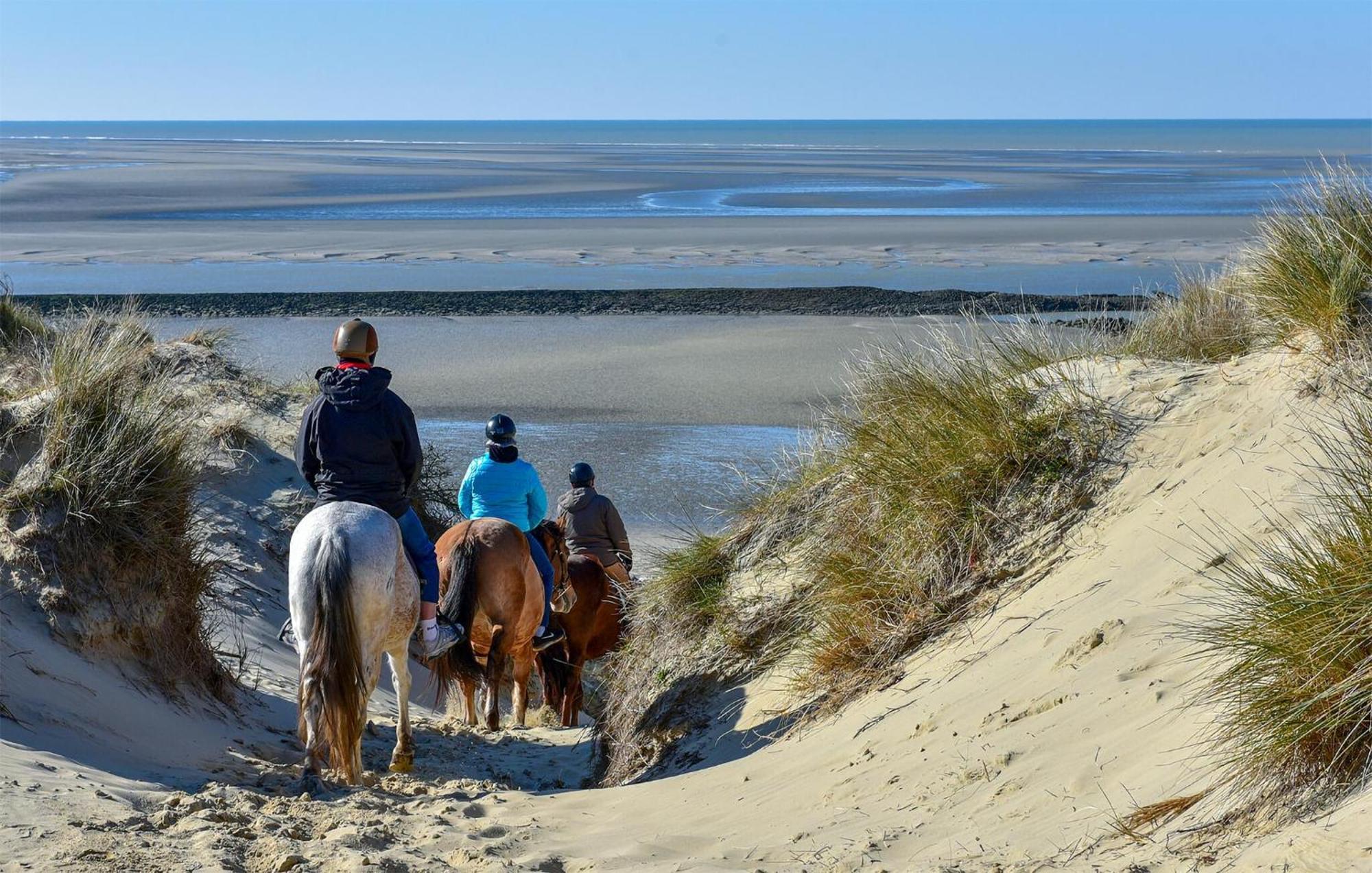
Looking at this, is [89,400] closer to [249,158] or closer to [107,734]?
[107,734]

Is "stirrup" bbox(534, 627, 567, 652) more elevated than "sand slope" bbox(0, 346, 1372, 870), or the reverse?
"stirrup" bbox(534, 627, 567, 652)

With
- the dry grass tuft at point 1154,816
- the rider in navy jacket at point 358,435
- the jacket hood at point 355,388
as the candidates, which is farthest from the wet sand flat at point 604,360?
the dry grass tuft at point 1154,816

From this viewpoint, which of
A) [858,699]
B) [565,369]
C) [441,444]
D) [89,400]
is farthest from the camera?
[565,369]

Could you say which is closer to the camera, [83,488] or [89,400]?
[83,488]

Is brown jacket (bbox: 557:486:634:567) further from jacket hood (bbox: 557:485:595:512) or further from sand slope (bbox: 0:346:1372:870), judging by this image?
sand slope (bbox: 0:346:1372:870)

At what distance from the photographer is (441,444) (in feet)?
55.0

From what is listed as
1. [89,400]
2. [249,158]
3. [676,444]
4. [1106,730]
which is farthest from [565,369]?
[249,158]

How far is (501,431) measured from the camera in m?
9.09

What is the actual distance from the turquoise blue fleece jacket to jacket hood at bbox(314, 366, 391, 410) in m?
2.48

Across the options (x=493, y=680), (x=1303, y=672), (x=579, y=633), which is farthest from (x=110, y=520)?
(x=1303, y=672)

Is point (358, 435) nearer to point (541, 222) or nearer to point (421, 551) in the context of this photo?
point (421, 551)

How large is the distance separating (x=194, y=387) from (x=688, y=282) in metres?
20.4

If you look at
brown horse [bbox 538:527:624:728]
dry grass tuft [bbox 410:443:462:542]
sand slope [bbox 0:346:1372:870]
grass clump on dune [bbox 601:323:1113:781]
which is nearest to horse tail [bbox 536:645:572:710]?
brown horse [bbox 538:527:624:728]

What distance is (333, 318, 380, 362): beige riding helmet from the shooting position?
665cm
